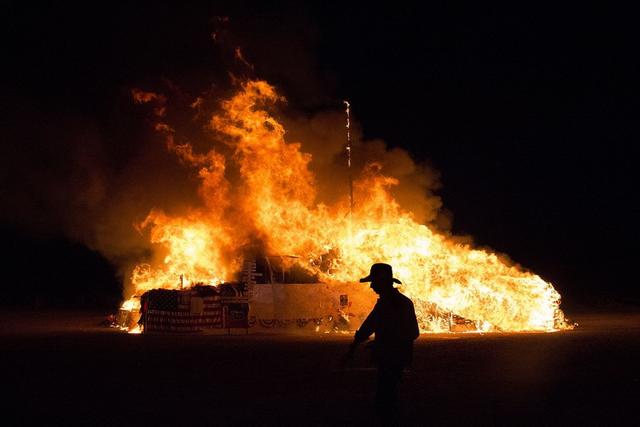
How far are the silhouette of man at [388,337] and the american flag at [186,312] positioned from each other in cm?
1945

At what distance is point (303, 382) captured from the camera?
1299cm

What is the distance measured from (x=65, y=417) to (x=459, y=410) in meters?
4.89

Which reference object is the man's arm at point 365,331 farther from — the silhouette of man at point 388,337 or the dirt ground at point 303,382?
the dirt ground at point 303,382

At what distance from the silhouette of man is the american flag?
1945 centimetres

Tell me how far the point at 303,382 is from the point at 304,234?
1627cm

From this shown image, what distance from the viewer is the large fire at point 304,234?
27.1 m

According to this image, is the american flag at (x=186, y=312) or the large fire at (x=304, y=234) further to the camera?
the large fire at (x=304, y=234)

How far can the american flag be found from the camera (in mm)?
26766

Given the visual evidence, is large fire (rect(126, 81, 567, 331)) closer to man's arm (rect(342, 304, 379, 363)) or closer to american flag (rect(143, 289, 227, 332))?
american flag (rect(143, 289, 227, 332))

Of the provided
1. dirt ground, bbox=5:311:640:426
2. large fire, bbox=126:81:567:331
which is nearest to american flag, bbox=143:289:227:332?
large fire, bbox=126:81:567:331

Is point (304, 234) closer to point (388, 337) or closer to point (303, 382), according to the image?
point (303, 382)

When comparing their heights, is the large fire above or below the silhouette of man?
above

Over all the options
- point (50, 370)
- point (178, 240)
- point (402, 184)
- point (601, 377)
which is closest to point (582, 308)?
point (402, 184)

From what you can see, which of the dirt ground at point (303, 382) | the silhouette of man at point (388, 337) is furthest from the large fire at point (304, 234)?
the silhouette of man at point (388, 337)
